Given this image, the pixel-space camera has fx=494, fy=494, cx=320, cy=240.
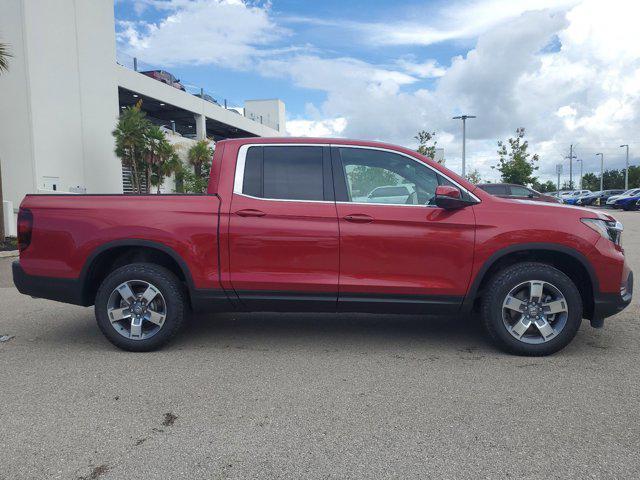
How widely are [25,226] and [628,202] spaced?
125ft

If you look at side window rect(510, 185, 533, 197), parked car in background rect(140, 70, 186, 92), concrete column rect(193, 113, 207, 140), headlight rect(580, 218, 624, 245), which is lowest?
headlight rect(580, 218, 624, 245)

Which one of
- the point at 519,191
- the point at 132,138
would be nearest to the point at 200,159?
the point at 132,138

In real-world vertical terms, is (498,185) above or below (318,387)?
above

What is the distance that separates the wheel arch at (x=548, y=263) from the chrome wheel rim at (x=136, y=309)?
2.71 metres

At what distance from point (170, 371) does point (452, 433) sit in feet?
7.46

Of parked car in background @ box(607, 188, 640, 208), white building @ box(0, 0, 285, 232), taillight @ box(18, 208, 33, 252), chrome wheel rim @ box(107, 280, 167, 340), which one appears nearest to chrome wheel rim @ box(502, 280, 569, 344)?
chrome wheel rim @ box(107, 280, 167, 340)

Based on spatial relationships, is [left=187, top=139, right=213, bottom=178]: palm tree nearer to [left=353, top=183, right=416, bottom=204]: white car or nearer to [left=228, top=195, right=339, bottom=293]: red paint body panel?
[left=228, top=195, right=339, bottom=293]: red paint body panel

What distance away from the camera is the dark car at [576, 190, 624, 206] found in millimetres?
42969

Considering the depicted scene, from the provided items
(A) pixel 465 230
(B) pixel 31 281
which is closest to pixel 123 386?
(B) pixel 31 281

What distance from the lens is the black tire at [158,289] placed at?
4383 millimetres

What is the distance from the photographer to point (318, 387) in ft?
12.0

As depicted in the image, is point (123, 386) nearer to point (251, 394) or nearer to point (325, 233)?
point (251, 394)

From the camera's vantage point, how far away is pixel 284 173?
445 centimetres

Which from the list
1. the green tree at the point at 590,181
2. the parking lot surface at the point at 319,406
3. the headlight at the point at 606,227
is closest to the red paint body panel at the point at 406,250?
the parking lot surface at the point at 319,406
